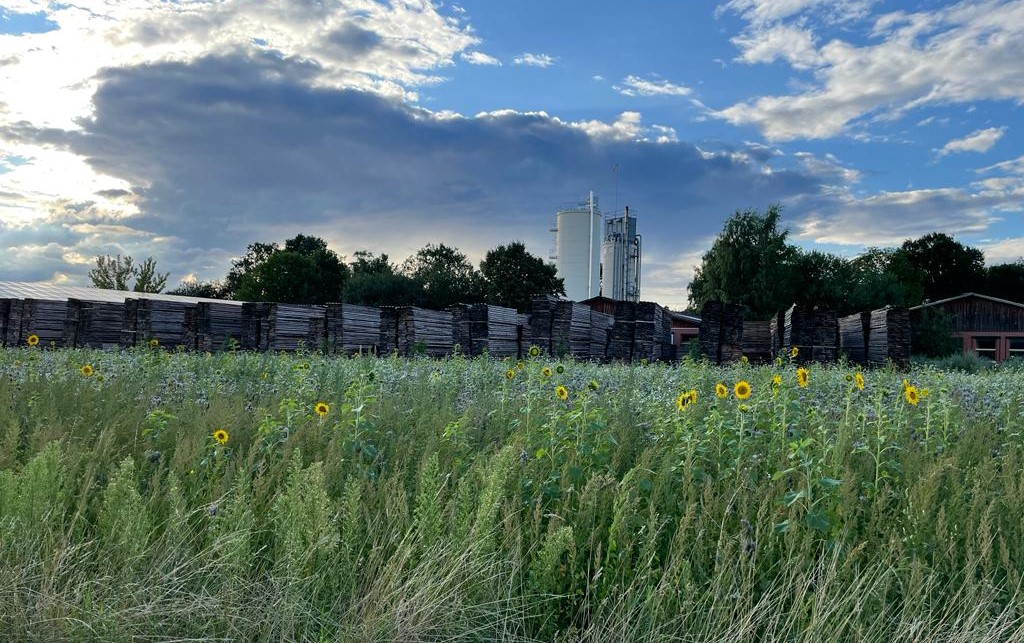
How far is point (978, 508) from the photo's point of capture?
4.30 m

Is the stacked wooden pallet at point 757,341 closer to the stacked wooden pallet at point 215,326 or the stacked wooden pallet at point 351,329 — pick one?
the stacked wooden pallet at point 351,329

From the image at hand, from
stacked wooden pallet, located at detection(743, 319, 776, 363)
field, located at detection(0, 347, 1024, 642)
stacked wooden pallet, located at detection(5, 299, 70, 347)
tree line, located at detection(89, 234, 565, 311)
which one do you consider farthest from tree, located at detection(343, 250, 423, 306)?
field, located at detection(0, 347, 1024, 642)

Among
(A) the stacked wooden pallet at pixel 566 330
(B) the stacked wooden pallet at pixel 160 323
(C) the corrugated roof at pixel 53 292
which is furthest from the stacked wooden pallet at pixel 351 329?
(C) the corrugated roof at pixel 53 292

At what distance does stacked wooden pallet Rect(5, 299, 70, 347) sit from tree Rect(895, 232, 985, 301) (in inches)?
2292

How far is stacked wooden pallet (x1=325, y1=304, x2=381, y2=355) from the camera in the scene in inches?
716

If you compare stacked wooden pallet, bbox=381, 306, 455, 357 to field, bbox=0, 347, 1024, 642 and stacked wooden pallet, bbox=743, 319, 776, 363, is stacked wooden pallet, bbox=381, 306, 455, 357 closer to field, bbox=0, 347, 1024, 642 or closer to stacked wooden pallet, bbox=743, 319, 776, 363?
stacked wooden pallet, bbox=743, 319, 776, 363

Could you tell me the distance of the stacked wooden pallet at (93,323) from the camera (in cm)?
2284

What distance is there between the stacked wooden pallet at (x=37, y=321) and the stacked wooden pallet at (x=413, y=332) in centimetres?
1240

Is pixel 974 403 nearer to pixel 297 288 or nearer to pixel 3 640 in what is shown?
pixel 3 640

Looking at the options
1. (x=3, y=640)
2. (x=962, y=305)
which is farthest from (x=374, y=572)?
(x=962, y=305)

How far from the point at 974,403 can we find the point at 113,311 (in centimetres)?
2268

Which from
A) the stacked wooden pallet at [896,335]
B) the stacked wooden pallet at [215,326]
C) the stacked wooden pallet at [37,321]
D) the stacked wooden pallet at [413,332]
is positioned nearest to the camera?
the stacked wooden pallet at [896,335]

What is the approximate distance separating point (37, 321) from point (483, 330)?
1530cm

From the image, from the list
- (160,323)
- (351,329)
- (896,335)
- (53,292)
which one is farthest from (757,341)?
(53,292)
